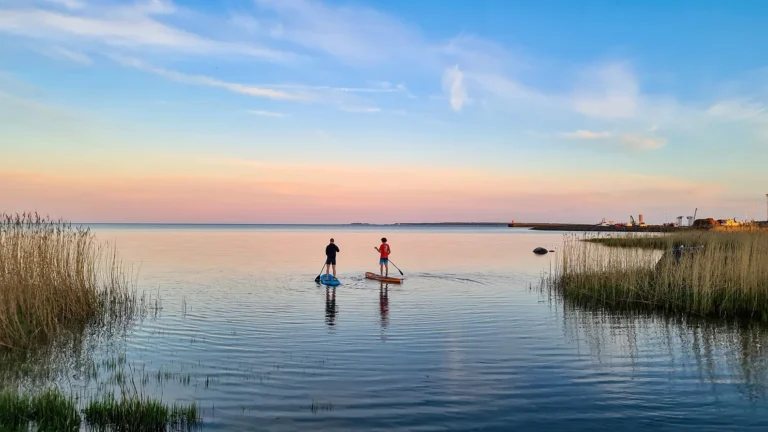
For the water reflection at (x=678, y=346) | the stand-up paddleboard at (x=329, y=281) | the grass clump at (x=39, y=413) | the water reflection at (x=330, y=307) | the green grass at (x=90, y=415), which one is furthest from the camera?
the stand-up paddleboard at (x=329, y=281)

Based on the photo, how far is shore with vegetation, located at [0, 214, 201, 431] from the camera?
7.81 meters

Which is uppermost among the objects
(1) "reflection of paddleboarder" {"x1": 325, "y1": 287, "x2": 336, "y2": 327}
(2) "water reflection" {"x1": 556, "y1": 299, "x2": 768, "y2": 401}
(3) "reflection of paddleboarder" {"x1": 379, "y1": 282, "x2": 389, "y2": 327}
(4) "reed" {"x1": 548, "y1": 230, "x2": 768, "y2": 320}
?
(4) "reed" {"x1": 548, "y1": 230, "x2": 768, "y2": 320}

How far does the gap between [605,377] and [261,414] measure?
21.6ft

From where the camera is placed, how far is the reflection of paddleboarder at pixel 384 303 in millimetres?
17359

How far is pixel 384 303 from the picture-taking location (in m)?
21.1

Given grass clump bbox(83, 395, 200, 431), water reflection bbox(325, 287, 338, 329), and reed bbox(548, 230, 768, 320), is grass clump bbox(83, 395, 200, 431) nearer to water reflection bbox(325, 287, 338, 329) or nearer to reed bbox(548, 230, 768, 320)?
water reflection bbox(325, 287, 338, 329)

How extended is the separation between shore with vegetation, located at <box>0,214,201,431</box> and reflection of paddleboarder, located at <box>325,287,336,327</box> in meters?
5.81

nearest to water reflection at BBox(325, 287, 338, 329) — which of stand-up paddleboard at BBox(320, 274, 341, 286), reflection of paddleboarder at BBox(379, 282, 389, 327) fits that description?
stand-up paddleboard at BBox(320, 274, 341, 286)

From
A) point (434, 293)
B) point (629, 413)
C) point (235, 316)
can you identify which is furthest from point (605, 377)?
point (434, 293)

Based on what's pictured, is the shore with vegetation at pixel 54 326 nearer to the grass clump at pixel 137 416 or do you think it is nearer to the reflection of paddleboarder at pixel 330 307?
the grass clump at pixel 137 416

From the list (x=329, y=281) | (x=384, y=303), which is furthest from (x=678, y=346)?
(x=329, y=281)

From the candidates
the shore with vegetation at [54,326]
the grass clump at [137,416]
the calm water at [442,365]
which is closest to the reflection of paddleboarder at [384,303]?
the calm water at [442,365]

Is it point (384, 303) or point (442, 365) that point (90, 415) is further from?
point (384, 303)

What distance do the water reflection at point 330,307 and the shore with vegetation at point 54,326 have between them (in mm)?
5812
